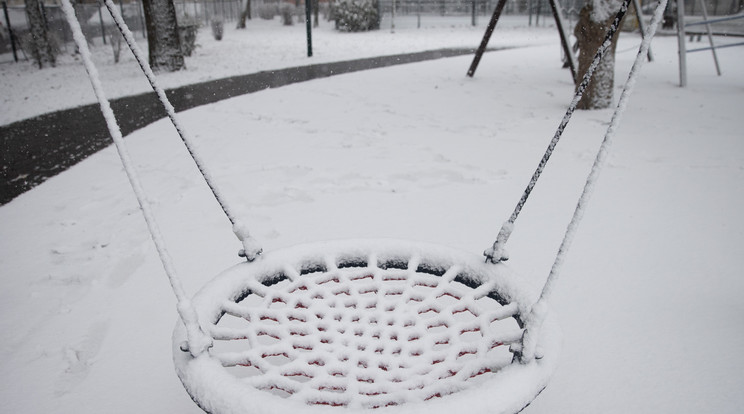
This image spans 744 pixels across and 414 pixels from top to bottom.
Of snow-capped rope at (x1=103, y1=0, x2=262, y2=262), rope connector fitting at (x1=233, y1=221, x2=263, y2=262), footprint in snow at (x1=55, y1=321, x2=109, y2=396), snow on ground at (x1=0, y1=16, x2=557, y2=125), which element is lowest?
footprint in snow at (x1=55, y1=321, x2=109, y2=396)

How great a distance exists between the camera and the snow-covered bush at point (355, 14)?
15.2 metres

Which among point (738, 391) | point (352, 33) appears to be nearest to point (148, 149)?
point (738, 391)

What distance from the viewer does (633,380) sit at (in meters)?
1.35

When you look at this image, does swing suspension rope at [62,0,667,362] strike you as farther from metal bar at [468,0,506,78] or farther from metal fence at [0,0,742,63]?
metal fence at [0,0,742,63]

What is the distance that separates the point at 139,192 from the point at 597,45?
4.43 m

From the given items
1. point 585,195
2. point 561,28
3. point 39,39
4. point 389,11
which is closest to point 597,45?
point 561,28

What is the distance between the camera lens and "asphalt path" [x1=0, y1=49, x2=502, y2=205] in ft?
Answer: 10.6

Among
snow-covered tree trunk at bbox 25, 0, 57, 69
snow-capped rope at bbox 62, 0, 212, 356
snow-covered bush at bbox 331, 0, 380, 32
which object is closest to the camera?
snow-capped rope at bbox 62, 0, 212, 356

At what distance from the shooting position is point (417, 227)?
92.8 inches

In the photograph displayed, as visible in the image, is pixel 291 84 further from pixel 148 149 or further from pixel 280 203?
pixel 280 203

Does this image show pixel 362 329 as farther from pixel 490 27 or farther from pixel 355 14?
pixel 355 14

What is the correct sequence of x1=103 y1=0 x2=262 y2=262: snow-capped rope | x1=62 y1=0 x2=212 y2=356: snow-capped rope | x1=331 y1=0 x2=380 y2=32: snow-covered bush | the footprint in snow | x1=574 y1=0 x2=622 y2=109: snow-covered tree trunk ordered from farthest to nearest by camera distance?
1. x1=331 y1=0 x2=380 y2=32: snow-covered bush
2. x1=574 y1=0 x2=622 y2=109: snow-covered tree trunk
3. the footprint in snow
4. x1=103 y1=0 x2=262 y2=262: snow-capped rope
5. x1=62 y1=0 x2=212 y2=356: snow-capped rope

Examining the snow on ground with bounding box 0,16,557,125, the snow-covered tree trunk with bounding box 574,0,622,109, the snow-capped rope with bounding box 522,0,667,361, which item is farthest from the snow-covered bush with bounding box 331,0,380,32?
the snow-capped rope with bounding box 522,0,667,361

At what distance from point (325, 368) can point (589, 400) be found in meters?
0.72
